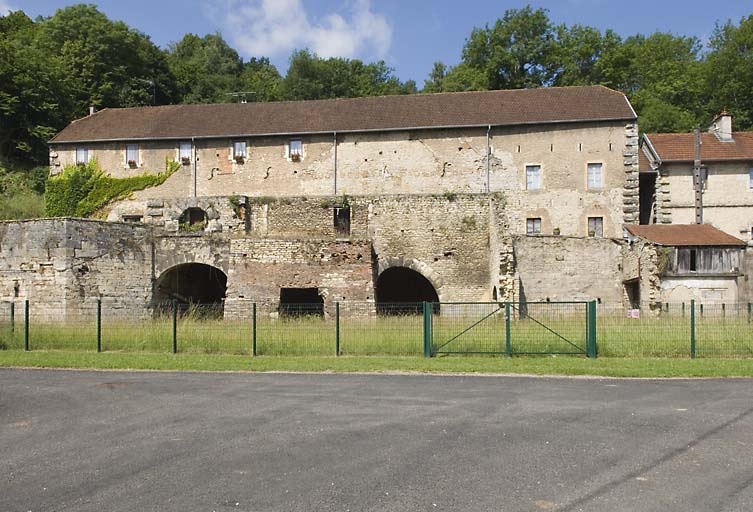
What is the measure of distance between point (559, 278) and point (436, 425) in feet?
73.8

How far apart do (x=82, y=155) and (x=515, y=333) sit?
101ft

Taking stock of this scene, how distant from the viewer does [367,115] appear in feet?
130

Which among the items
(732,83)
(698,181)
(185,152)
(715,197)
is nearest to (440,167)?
(698,181)

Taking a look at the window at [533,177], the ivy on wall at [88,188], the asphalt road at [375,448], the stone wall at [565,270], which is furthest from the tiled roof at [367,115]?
the asphalt road at [375,448]

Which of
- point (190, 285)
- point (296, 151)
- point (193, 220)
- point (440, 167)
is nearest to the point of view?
point (190, 285)

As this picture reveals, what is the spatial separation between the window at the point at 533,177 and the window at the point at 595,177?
8.55 feet

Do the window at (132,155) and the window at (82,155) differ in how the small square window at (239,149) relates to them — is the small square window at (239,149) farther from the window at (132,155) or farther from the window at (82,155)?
the window at (82,155)

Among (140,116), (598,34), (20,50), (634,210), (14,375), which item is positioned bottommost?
(14,375)

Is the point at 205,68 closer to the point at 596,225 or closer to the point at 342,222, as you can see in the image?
the point at 342,222

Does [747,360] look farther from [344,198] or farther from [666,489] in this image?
[344,198]

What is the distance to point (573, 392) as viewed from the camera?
1267cm

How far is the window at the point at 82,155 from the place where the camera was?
4038 centimetres

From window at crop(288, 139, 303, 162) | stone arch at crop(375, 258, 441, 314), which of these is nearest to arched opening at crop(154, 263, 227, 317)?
stone arch at crop(375, 258, 441, 314)

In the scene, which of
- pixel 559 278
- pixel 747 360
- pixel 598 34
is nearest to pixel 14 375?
pixel 747 360
